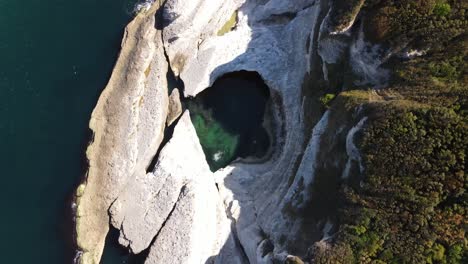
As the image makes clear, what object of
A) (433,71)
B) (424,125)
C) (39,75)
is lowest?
(424,125)

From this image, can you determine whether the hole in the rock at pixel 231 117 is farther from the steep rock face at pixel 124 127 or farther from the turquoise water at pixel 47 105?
the turquoise water at pixel 47 105

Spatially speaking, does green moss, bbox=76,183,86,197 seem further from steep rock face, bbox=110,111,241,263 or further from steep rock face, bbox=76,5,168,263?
steep rock face, bbox=110,111,241,263

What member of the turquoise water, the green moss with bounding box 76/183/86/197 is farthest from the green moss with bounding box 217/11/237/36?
the green moss with bounding box 76/183/86/197

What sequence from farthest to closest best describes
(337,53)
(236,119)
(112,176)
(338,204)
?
(236,119) → (112,176) → (337,53) → (338,204)

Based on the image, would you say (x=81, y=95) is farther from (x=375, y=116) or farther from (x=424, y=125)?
(x=424, y=125)

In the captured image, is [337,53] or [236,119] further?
[236,119]

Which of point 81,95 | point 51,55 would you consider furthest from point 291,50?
point 51,55
